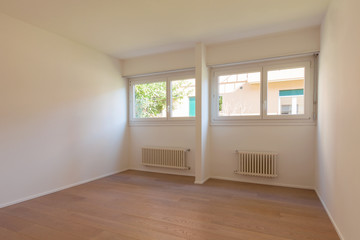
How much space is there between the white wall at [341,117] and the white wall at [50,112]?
3887mm

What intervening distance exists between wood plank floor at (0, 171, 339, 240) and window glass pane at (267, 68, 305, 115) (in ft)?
4.51

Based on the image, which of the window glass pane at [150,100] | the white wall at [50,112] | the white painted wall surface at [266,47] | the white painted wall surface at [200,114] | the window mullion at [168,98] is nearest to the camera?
the white wall at [50,112]

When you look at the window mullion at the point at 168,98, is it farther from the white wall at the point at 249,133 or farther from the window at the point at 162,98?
the white wall at the point at 249,133

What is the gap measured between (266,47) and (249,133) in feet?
5.12

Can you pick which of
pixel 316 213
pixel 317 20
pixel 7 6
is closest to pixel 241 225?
pixel 316 213

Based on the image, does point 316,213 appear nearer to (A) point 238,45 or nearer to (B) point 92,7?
(A) point 238,45

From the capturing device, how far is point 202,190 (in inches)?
133

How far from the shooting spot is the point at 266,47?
11.5 ft

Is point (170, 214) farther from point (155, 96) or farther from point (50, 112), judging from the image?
point (155, 96)

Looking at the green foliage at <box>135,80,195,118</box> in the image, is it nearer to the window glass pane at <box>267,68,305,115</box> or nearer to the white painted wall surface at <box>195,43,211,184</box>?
the white painted wall surface at <box>195,43,211,184</box>

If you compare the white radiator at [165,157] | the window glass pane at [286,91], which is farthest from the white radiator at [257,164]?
the white radiator at [165,157]

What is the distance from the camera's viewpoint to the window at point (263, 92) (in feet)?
11.3

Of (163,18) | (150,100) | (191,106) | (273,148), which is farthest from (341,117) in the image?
(150,100)

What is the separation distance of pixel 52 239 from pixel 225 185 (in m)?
2.65
